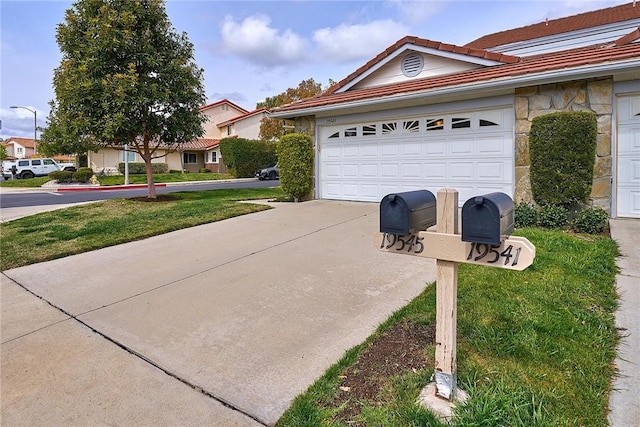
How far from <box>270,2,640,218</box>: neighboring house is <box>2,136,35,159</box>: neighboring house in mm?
82364

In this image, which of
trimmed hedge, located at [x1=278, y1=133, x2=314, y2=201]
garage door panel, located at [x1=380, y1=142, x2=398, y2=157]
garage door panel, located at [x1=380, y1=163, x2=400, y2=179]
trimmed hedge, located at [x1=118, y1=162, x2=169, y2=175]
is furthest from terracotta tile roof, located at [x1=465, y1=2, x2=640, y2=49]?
trimmed hedge, located at [x1=118, y1=162, x2=169, y2=175]

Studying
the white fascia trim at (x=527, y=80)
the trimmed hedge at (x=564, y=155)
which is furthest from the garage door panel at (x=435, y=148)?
the trimmed hedge at (x=564, y=155)

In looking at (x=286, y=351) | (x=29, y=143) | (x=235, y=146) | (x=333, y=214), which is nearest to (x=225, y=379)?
(x=286, y=351)

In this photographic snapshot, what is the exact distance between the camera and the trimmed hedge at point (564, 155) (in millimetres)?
6547

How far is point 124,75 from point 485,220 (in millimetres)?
11704

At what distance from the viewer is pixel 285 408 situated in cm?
241

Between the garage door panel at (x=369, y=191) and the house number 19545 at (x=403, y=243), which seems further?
the garage door panel at (x=369, y=191)

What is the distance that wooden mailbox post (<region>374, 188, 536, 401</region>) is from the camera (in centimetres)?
215

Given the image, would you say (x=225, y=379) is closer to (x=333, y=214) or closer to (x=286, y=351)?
(x=286, y=351)

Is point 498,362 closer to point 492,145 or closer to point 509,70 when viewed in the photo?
point 492,145

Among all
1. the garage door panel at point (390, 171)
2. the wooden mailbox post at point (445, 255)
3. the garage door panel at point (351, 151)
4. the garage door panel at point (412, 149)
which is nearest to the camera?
the wooden mailbox post at point (445, 255)

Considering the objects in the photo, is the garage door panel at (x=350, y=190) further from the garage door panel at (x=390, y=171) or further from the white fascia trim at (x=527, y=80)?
the white fascia trim at (x=527, y=80)

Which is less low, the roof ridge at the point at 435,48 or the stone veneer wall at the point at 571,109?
the roof ridge at the point at 435,48

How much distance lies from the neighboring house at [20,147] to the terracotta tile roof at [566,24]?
8174 cm
